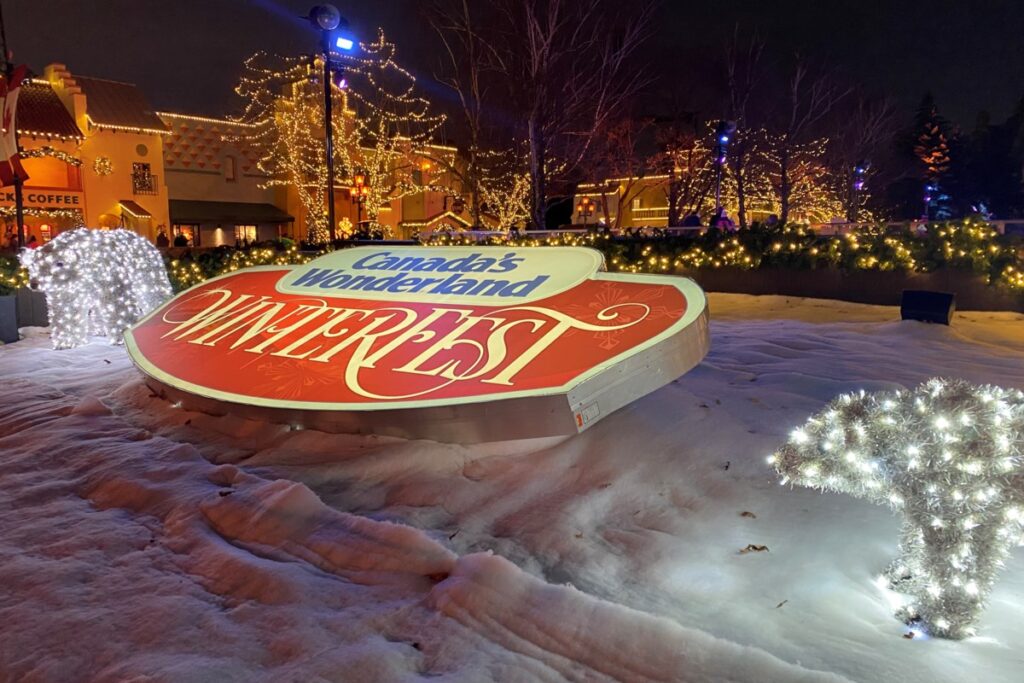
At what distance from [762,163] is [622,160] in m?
9.35

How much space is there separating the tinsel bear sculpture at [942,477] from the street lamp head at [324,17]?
13.3 metres

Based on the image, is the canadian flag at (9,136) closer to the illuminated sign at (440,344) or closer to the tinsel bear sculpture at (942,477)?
the illuminated sign at (440,344)

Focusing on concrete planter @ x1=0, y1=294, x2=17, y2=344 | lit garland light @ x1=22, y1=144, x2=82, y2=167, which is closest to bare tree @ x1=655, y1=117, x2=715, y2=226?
lit garland light @ x1=22, y1=144, x2=82, y2=167

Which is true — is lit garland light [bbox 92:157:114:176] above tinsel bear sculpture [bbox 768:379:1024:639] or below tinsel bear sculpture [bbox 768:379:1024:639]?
above

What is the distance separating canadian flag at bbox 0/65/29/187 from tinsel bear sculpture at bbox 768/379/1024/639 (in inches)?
620

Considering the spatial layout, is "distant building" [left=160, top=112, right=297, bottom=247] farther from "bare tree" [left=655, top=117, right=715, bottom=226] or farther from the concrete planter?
the concrete planter

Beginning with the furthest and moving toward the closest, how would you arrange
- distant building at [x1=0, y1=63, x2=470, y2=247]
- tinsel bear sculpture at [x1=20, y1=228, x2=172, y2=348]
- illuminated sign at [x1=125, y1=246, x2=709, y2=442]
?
distant building at [x1=0, y1=63, x2=470, y2=247], tinsel bear sculpture at [x1=20, y1=228, x2=172, y2=348], illuminated sign at [x1=125, y1=246, x2=709, y2=442]

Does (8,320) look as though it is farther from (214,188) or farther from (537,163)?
(214,188)

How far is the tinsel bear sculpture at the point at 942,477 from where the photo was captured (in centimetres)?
271

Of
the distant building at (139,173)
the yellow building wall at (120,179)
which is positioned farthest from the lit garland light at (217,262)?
the yellow building wall at (120,179)

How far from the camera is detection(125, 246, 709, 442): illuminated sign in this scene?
447 centimetres

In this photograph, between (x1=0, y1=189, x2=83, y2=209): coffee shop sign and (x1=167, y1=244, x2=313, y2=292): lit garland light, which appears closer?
(x1=167, y1=244, x2=313, y2=292): lit garland light

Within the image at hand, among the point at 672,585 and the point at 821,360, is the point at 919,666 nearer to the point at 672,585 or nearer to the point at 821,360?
the point at 672,585

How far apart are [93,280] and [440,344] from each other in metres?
7.74
